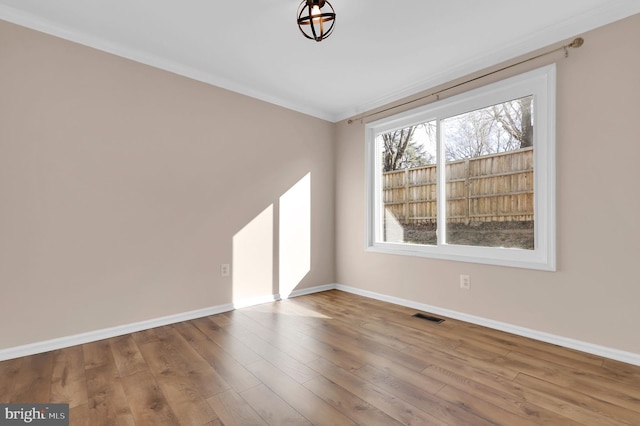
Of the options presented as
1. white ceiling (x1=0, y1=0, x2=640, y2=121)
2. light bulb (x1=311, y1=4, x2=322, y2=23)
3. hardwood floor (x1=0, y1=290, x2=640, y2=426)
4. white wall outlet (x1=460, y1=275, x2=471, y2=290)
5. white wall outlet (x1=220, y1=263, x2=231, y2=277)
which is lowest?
hardwood floor (x1=0, y1=290, x2=640, y2=426)

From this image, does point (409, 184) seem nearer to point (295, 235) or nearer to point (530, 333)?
point (295, 235)

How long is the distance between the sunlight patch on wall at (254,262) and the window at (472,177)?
4.30 feet

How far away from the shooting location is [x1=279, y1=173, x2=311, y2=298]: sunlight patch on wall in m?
3.79

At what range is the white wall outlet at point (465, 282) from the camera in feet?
9.64

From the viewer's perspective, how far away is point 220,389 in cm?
178

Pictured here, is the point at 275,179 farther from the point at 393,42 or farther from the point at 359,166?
the point at 393,42

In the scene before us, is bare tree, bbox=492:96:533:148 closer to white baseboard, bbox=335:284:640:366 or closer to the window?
the window

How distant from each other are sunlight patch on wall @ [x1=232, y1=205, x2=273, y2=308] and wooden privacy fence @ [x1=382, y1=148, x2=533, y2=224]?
63.3 inches

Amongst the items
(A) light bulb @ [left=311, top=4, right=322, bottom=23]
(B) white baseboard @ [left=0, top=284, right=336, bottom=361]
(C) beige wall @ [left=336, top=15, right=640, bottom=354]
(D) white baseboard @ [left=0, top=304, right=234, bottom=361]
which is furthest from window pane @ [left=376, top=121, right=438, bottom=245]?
(D) white baseboard @ [left=0, top=304, right=234, bottom=361]

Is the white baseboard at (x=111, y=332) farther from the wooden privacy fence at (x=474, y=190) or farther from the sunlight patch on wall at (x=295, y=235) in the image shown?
the wooden privacy fence at (x=474, y=190)

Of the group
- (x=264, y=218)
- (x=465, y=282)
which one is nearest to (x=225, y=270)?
(x=264, y=218)

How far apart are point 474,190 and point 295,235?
84.0 inches

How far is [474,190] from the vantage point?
3000mm

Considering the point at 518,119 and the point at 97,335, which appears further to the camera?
the point at 518,119
